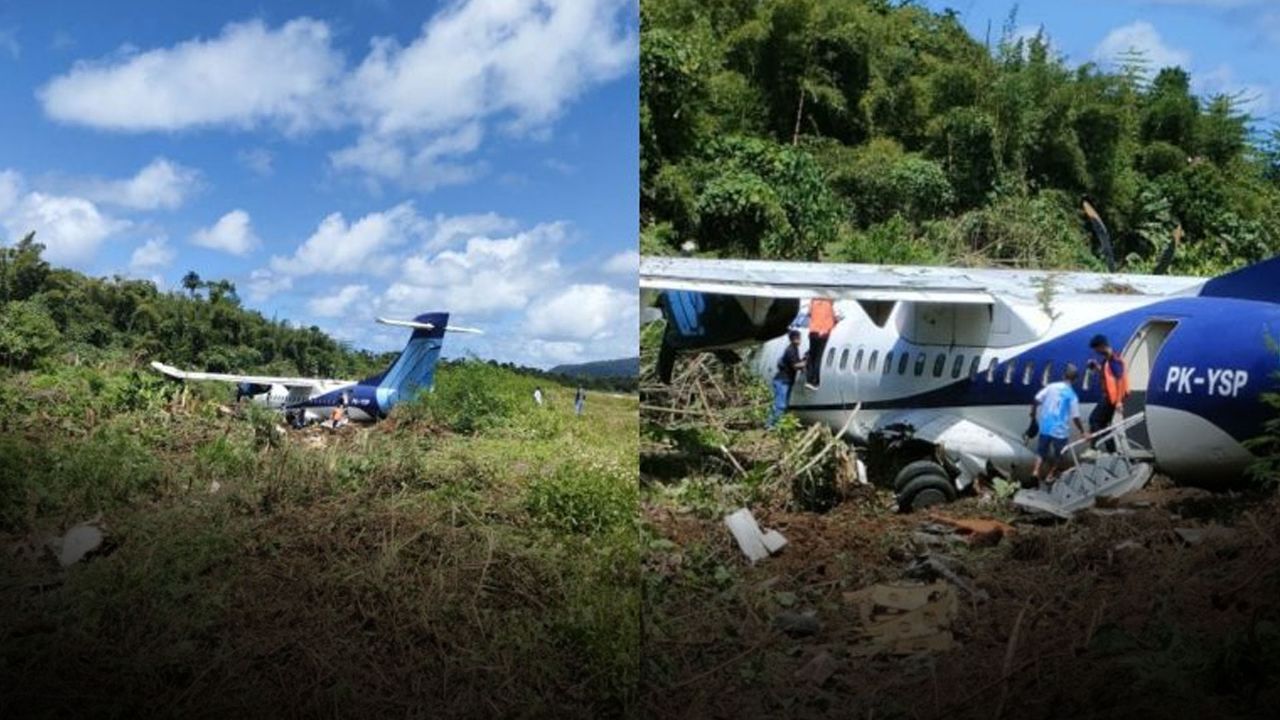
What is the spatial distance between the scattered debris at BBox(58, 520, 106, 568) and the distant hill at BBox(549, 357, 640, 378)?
4.99 ft

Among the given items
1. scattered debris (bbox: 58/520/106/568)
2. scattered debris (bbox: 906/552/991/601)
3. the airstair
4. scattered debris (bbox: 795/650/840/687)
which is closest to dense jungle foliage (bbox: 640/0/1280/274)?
the airstair

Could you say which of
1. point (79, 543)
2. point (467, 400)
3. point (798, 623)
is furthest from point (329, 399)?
point (798, 623)

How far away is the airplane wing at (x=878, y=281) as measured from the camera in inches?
196

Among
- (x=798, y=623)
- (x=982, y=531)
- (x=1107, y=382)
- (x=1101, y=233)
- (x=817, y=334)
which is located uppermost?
(x=1101, y=233)

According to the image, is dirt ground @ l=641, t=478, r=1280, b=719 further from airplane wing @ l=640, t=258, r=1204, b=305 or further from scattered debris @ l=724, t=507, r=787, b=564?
airplane wing @ l=640, t=258, r=1204, b=305

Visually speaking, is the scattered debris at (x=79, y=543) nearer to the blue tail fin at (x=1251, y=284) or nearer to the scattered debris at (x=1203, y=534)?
the scattered debris at (x=1203, y=534)

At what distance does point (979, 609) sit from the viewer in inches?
196

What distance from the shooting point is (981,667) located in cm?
493

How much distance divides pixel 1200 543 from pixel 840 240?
4.39 ft

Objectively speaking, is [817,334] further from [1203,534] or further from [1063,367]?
[1203,534]

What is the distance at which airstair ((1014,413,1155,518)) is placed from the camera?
4.88 metres

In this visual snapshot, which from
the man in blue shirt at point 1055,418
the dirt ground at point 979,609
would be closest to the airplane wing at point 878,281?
the man in blue shirt at point 1055,418

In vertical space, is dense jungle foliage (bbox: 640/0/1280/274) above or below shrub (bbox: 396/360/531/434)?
above

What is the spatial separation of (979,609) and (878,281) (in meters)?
0.98
